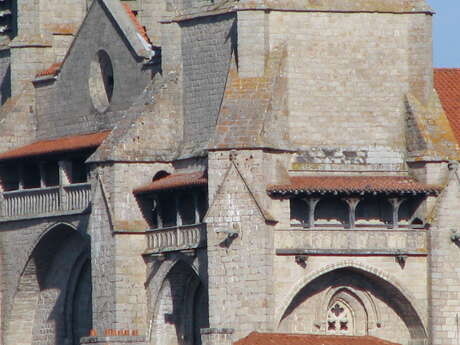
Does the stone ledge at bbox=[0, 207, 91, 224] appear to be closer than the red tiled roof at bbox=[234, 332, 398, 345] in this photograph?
No

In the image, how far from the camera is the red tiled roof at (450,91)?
268ft

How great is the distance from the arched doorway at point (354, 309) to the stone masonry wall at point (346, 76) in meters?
3.63

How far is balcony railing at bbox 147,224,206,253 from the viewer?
79.2m

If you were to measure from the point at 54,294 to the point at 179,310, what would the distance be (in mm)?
7951

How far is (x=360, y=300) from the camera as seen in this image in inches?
3120

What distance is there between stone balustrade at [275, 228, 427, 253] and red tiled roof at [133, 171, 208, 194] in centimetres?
273

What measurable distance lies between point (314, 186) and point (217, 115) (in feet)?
12.2

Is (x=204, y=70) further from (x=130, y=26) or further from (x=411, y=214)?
(x=411, y=214)

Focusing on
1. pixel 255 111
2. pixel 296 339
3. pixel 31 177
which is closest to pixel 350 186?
pixel 255 111

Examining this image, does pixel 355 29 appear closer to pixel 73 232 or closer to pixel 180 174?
pixel 180 174

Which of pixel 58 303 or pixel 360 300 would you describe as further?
pixel 58 303

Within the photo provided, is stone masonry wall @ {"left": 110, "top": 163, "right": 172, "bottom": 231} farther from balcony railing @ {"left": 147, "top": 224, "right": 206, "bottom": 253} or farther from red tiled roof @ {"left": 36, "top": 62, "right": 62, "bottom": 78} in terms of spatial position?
red tiled roof @ {"left": 36, "top": 62, "right": 62, "bottom": 78}

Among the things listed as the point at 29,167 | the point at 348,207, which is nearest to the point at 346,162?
the point at 348,207

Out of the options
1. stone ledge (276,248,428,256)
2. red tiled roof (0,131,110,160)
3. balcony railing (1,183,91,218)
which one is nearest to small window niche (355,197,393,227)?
stone ledge (276,248,428,256)
